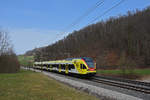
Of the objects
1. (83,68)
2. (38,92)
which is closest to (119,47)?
(83,68)

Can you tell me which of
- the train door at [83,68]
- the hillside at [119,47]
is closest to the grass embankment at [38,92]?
the train door at [83,68]

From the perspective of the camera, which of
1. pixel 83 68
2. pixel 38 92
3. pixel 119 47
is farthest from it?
pixel 119 47

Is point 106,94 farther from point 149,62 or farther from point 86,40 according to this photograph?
point 86,40

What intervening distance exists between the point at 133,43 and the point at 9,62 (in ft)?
137

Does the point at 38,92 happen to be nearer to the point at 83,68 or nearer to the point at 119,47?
the point at 83,68

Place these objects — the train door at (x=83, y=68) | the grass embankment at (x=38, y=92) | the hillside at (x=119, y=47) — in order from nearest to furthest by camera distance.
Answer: the grass embankment at (x=38, y=92) → the train door at (x=83, y=68) → the hillside at (x=119, y=47)

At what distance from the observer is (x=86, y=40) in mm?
98062

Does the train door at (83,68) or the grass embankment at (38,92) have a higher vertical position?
the train door at (83,68)

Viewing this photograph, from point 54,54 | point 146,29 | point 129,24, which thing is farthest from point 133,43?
point 54,54

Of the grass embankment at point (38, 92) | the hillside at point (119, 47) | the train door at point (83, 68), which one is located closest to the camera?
the grass embankment at point (38, 92)

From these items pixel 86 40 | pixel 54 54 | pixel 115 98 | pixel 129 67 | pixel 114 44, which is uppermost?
pixel 86 40

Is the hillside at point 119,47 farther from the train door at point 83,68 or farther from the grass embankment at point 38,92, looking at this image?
the grass embankment at point 38,92

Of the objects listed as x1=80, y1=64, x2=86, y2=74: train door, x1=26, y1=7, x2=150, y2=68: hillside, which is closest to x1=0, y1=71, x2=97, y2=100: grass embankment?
x1=80, y1=64, x2=86, y2=74: train door

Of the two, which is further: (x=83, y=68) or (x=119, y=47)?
(x=119, y=47)
